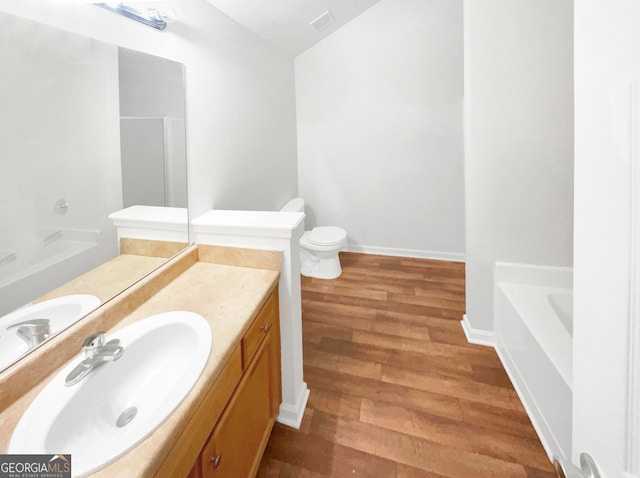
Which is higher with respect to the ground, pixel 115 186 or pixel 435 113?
pixel 435 113

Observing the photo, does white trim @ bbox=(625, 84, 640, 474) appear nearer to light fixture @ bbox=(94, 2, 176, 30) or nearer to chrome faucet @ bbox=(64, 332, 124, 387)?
chrome faucet @ bbox=(64, 332, 124, 387)

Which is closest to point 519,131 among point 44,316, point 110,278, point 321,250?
point 321,250

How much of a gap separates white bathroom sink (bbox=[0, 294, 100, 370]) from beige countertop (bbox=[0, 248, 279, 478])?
0.33 feet

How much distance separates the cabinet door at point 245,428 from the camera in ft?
2.60

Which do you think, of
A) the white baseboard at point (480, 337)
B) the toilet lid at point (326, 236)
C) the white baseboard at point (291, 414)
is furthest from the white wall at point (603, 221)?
the toilet lid at point (326, 236)

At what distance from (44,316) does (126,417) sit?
364 mm

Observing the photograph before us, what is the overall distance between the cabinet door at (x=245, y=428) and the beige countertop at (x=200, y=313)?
7.5 inches

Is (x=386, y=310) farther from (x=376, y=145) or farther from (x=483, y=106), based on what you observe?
(x=376, y=145)

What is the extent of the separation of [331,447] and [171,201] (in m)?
1.35

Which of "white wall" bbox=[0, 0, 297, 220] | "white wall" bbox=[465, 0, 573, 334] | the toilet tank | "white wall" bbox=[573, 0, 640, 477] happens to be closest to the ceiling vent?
"white wall" bbox=[0, 0, 297, 220]

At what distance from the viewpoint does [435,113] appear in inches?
118

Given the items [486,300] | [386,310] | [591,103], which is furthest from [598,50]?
[386,310]

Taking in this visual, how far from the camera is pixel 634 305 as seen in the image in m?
0.35

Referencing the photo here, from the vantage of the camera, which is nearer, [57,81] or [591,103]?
[591,103]
